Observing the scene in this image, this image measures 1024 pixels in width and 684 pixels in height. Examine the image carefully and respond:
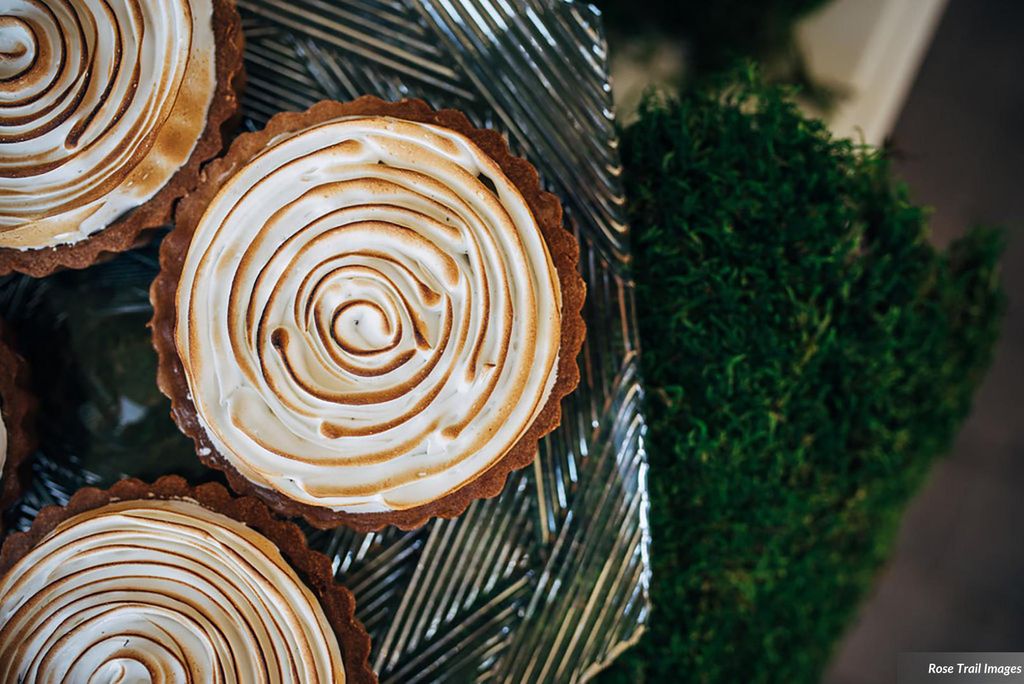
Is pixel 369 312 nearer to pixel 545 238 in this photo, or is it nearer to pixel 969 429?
pixel 545 238

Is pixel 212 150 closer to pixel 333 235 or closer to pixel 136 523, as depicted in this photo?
pixel 333 235

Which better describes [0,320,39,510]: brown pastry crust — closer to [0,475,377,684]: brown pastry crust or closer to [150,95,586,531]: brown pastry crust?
[0,475,377,684]: brown pastry crust

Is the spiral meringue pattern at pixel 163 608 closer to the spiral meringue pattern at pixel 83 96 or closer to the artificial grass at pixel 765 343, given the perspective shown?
the spiral meringue pattern at pixel 83 96

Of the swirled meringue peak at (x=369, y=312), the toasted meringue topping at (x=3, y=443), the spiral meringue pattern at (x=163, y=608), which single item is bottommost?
the spiral meringue pattern at (x=163, y=608)

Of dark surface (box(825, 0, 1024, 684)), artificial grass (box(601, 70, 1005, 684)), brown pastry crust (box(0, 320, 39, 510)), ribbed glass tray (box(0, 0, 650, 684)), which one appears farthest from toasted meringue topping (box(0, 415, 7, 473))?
dark surface (box(825, 0, 1024, 684))

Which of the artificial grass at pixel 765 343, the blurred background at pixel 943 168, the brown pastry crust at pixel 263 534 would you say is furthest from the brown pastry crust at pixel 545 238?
the blurred background at pixel 943 168

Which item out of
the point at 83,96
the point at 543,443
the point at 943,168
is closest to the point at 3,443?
the point at 83,96

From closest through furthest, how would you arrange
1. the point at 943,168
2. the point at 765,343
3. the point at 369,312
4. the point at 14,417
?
the point at 369,312, the point at 14,417, the point at 765,343, the point at 943,168
